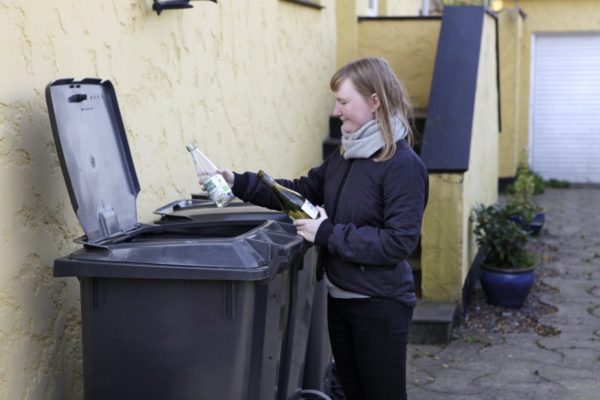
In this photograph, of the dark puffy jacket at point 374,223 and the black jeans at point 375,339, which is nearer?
the dark puffy jacket at point 374,223

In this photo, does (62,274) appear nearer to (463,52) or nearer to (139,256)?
(139,256)

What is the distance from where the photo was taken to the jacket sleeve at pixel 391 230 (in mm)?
3283

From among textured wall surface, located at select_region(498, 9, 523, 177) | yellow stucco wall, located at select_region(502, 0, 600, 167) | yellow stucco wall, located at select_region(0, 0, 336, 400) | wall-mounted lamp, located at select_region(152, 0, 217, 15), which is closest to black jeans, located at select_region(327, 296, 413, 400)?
yellow stucco wall, located at select_region(0, 0, 336, 400)

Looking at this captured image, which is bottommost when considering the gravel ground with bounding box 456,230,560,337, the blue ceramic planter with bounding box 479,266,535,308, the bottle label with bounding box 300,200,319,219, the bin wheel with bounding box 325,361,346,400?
the gravel ground with bounding box 456,230,560,337

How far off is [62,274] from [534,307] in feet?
16.3

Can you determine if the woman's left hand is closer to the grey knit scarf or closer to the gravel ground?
the grey knit scarf

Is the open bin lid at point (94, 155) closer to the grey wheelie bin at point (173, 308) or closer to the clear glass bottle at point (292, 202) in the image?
the grey wheelie bin at point (173, 308)

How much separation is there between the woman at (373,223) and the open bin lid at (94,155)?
27.1 inches

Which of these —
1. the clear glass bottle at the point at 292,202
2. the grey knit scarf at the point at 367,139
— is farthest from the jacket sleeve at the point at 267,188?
the grey knit scarf at the point at 367,139

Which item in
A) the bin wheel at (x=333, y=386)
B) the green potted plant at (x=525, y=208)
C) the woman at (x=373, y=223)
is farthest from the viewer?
the green potted plant at (x=525, y=208)

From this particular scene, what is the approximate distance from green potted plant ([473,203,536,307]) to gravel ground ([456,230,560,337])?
96mm

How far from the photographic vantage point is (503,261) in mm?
7238

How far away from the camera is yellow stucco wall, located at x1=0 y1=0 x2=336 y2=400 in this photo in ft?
10.6

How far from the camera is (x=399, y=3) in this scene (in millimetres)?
11508
